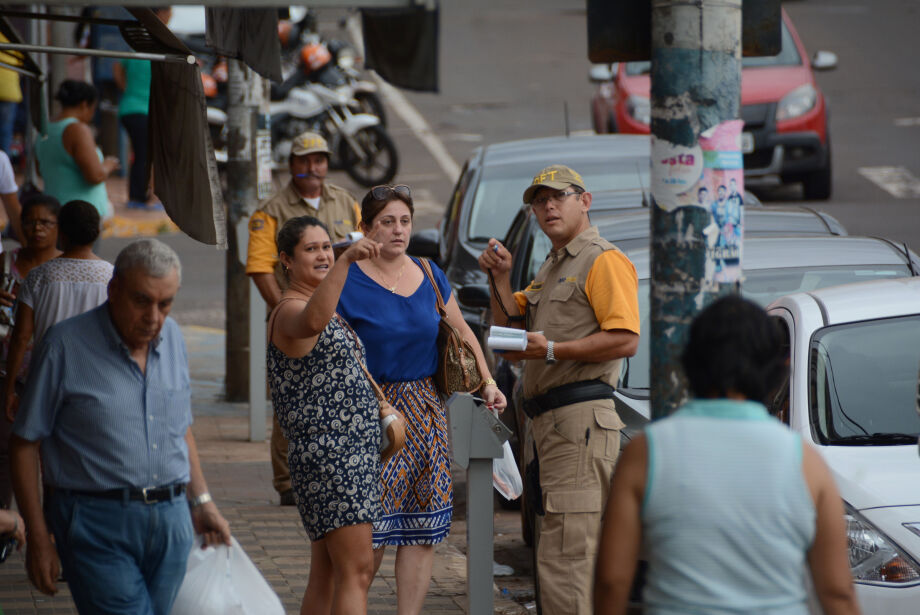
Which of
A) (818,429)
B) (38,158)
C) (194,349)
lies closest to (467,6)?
(818,429)

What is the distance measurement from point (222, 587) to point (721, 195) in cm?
189

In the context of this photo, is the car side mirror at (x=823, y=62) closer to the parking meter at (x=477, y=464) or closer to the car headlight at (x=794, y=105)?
the car headlight at (x=794, y=105)

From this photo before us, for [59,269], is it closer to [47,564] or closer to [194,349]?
[47,564]

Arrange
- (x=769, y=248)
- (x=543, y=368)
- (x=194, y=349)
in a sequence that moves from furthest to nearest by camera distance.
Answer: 1. (x=194, y=349)
2. (x=769, y=248)
3. (x=543, y=368)

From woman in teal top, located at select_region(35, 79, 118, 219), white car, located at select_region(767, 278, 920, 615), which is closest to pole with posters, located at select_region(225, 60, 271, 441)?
woman in teal top, located at select_region(35, 79, 118, 219)

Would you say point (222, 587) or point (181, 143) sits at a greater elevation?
point (181, 143)

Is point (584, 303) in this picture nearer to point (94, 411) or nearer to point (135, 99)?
point (94, 411)

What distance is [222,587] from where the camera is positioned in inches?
176

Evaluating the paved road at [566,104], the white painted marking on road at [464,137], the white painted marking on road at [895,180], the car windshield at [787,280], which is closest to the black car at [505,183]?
the paved road at [566,104]

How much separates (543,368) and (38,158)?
551 cm

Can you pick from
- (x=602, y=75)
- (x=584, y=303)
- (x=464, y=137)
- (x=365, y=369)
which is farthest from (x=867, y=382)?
(x=464, y=137)

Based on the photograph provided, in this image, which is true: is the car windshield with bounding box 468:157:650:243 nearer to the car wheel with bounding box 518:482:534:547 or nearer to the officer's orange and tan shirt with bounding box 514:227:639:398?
the car wheel with bounding box 518:482:534:547

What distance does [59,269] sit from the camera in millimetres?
6703

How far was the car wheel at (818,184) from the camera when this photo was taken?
Result: 57.0ft
